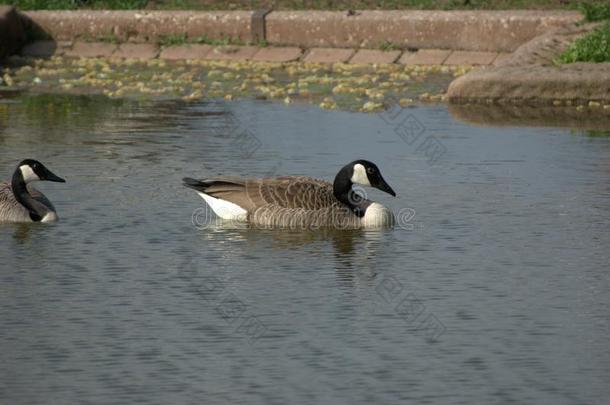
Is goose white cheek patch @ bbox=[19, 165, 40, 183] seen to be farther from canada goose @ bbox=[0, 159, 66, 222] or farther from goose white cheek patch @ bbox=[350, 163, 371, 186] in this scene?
goose white cheek patch @ bbox=[350, 163, 371, 186]

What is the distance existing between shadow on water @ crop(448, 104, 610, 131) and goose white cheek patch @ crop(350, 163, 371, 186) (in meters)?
6.46

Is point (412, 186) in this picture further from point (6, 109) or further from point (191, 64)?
point (191, 64)

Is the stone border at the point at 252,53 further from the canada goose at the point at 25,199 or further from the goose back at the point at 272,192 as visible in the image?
the canada goose at the point at 25,199

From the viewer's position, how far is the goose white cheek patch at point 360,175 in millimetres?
14156

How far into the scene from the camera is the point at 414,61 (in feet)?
86.9

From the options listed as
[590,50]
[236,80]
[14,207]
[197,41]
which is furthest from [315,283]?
[197,41]

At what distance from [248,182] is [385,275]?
2.80 m

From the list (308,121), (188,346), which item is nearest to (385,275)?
(188,346)

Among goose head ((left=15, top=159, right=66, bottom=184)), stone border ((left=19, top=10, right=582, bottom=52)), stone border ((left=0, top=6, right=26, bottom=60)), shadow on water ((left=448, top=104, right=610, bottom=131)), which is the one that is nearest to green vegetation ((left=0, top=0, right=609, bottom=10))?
stone border ((left=19, top=10, right=582, bottom=52))

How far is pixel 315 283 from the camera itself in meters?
11.5

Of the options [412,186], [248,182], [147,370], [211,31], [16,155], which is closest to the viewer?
[147,370]

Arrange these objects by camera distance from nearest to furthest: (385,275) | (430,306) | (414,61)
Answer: (430,306), (385,275), (414,61)

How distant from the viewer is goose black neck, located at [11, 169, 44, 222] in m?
13.9

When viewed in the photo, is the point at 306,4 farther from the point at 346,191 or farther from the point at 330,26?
the point at 346,191
